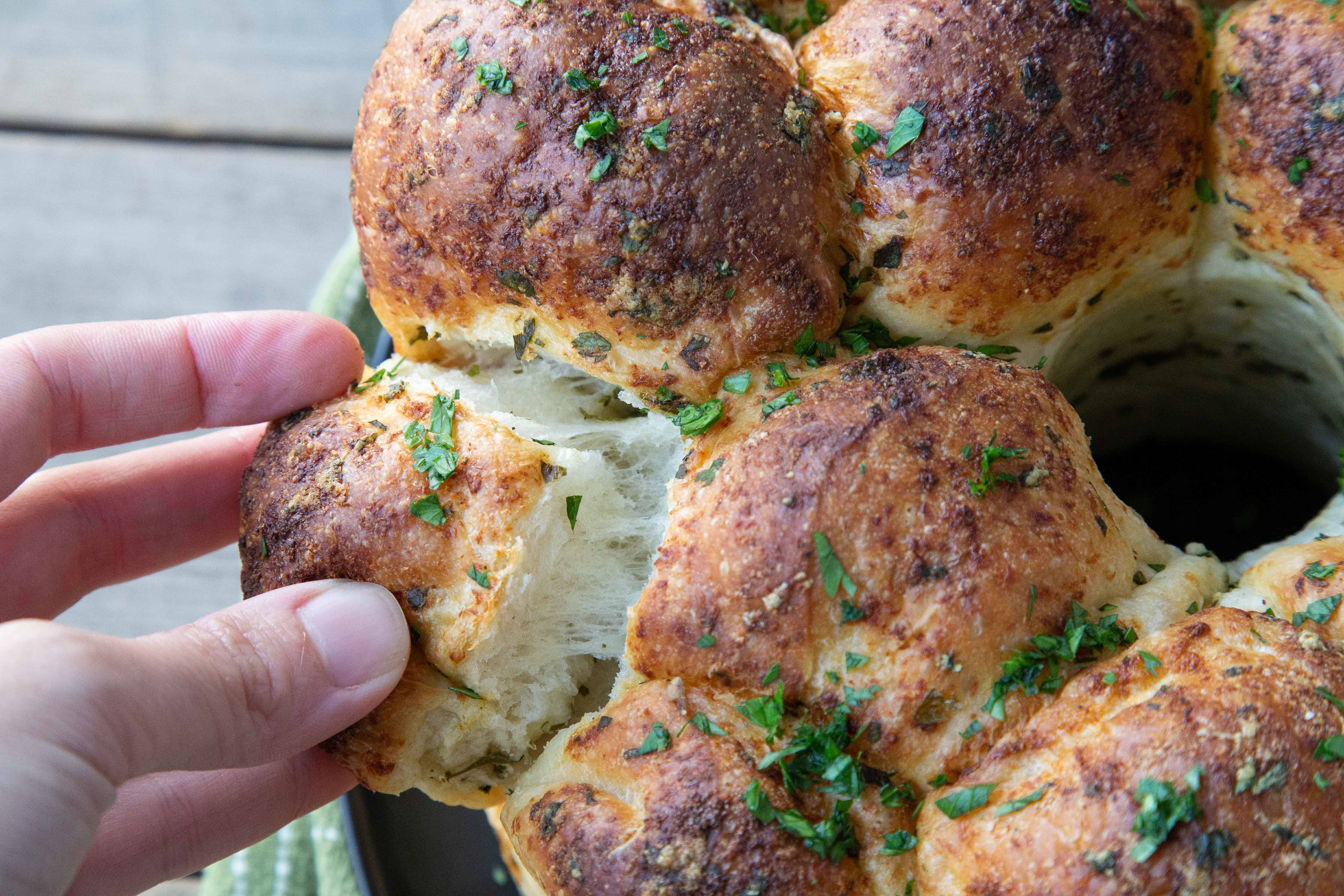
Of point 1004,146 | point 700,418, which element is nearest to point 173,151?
point 700,418

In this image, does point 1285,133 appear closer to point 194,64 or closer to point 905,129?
point 905,129

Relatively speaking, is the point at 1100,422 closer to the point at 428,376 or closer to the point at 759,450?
the point at 759,450

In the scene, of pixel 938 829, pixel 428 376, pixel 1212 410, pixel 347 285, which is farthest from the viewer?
pixel 347 285

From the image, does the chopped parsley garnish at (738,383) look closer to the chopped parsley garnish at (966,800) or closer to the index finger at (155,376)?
the chopped parsley garnish at (966,800)

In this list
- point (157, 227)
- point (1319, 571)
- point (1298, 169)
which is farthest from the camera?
point (157, 227)

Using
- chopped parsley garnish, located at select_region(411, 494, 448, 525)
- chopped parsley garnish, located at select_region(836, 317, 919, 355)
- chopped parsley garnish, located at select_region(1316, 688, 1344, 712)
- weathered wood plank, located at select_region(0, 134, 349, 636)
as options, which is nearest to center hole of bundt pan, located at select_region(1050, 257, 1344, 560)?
chopped parsley garnish, located at select_region(836, 317, 919, 355)

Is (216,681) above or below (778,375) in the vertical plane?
below

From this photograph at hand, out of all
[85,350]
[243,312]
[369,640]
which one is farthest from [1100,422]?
[85,350]
